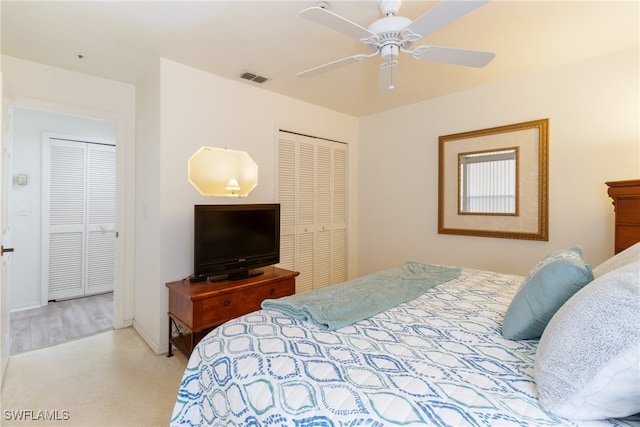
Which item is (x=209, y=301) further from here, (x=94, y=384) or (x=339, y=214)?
(x=339, y=214)

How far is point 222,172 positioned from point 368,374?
8.14 ft

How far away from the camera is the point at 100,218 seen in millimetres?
4246

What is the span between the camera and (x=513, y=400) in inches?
34.4

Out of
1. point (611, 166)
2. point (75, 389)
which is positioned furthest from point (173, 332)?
point (611, 166)

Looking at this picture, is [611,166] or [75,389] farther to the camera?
[611,166]

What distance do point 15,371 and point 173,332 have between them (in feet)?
3.50

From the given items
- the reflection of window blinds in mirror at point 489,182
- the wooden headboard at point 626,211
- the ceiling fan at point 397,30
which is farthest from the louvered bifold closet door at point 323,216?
the wooden headboard at point 626,211

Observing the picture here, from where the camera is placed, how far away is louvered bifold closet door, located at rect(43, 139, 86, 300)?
3826 millimetres

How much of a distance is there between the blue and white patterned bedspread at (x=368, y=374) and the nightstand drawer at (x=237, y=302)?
1.00m

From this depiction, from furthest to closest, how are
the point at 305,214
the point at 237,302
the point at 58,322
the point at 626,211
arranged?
the point at 305,214 < the point at 58,322 < the point at 237,302 < the point at 626,211

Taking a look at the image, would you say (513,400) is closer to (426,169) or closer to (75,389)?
(75,389)

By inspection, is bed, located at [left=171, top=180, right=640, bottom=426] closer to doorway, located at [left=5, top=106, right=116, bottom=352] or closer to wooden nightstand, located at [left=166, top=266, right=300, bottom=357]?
wooden nightstand, located at [left=166, top=266, right=300, bottom=357]

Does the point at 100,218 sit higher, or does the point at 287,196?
the point at 287,196

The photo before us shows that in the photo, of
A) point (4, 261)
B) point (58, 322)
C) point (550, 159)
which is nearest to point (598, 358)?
point (550, 159)
